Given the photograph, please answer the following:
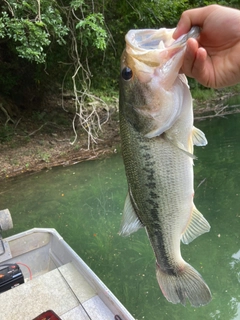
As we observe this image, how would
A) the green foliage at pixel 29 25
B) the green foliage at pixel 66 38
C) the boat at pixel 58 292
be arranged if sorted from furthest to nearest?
the green foliage at pixel 66 38, the green foliage at pixel 29 25, the boat at pixel 58 292

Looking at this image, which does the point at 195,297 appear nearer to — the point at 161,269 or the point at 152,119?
the point at 161,269

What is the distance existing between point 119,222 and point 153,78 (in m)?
3.83

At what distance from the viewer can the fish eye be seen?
1277 mm

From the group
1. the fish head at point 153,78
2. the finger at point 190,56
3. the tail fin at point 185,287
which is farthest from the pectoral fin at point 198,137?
the tail fin at point 185,287

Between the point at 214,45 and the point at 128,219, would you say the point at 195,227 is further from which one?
the point at 214,45

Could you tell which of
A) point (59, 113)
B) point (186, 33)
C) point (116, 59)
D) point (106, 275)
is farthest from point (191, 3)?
point (186, 33)

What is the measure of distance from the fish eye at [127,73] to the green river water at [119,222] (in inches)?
111

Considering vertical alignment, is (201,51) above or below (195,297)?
above

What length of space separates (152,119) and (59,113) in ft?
28.2

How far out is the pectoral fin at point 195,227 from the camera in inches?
57.2

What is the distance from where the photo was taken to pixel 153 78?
124 cm

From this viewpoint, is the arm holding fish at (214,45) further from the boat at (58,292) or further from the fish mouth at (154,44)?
the boat at (58,292)

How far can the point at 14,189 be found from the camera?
20.1 feet

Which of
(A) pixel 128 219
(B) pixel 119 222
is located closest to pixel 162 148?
(A) pixel 128 219
